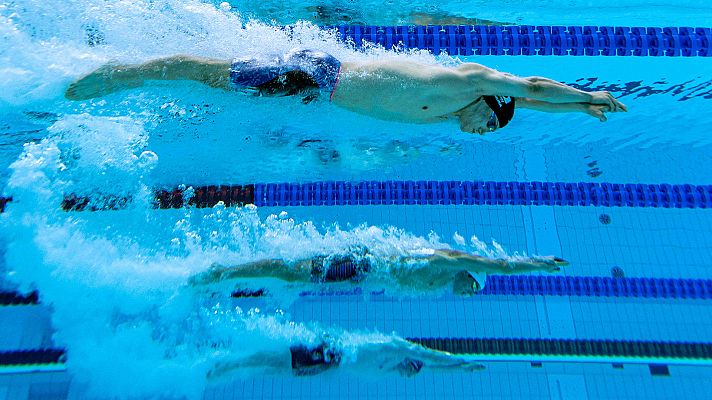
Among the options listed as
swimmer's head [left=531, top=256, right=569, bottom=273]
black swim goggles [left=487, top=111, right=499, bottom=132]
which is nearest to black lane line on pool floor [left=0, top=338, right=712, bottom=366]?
swimmer's head [left=531, top=256, right=569, bottom=273]

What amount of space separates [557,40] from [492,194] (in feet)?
3.89

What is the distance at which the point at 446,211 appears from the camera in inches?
198

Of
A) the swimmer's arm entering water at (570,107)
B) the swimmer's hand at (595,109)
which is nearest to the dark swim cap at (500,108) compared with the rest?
the swimmer's arm entering water at (570,107)

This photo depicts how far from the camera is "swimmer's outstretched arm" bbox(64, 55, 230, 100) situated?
299 centimetres

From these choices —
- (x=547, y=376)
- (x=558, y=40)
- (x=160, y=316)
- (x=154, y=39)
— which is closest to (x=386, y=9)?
(x=558, y=40)

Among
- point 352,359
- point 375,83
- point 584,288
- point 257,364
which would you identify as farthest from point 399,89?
point 584,288

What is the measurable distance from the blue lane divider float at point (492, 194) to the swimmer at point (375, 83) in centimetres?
112

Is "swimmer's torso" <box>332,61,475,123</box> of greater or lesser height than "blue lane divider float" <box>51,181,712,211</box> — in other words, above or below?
above

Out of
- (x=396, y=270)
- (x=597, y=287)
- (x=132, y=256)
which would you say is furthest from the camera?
(x=597, y=287)

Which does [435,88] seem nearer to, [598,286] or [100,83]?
[100,83]

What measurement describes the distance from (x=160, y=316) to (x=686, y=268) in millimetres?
4466

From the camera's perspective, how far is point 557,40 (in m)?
3.73

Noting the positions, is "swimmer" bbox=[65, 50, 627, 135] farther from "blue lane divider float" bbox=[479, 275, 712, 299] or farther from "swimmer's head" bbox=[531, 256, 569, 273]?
"blue lane divider float" bbox=[479, 275, 712, 299]

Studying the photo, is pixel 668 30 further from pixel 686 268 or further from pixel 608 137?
pixel 686 268
